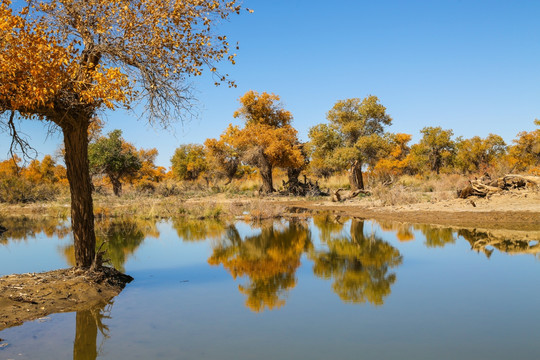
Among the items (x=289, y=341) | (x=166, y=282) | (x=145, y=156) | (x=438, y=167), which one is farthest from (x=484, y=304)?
(x=145, y=156)

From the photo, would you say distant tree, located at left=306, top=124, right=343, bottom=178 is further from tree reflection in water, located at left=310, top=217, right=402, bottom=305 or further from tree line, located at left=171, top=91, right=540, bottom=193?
tree reflection in water, located at left=310, top=217, right=402, bottom=305

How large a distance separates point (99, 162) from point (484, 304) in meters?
32.7

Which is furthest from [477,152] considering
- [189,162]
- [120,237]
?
[120,237]

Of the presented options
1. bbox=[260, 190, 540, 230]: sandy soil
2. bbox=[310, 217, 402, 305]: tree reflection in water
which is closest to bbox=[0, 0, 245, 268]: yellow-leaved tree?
bbox=[310, 217, 402, 305]: tree reflection in water

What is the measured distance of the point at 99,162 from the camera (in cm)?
3534

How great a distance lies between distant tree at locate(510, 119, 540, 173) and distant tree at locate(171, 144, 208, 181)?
32710 mm

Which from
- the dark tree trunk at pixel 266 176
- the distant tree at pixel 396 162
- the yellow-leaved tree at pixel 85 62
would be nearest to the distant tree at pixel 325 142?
the dark tree trunk at pixel 266 176

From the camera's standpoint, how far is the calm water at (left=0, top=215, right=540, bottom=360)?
551cm

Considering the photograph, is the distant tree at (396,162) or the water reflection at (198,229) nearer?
the water reflection at (198,229)

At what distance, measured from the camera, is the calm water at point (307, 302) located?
5.51 metres

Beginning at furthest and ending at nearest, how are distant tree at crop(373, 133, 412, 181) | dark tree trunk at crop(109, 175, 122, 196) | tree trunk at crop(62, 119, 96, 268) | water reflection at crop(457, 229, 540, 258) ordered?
distant tree at crop(373, 133, 412, 181)
dark tree trunk at crop(109, 175, 122, 196)
water reflection at crop(457, 229, 540, 258)
tree trunk at crop(62, 119, 96, 268)

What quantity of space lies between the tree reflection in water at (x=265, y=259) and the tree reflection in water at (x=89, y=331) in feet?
7.17

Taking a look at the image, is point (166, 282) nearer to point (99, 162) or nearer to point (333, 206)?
point (333, 206)

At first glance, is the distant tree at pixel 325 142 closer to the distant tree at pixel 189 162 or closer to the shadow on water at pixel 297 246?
the shadow on water at pixel 297 246
